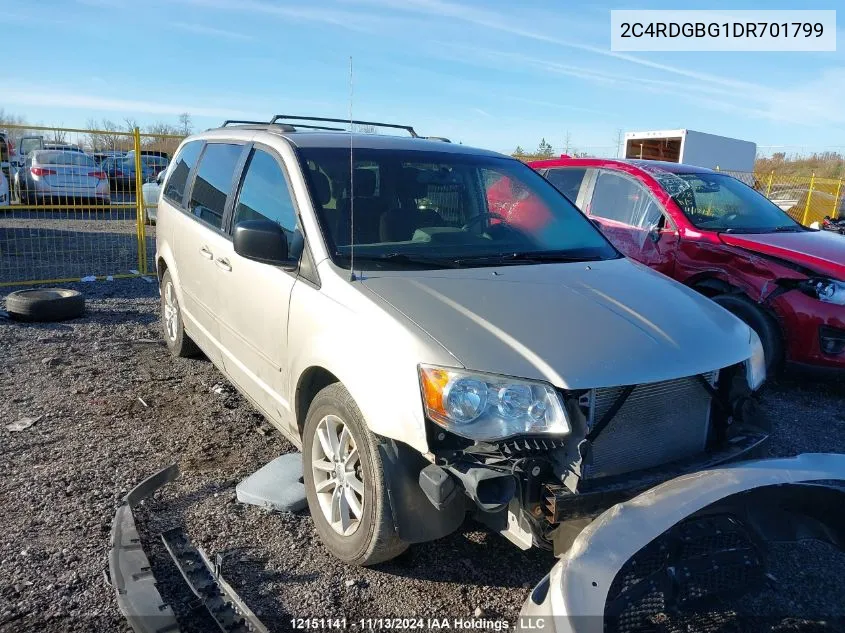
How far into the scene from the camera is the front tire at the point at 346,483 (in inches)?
103

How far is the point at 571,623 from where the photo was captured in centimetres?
179

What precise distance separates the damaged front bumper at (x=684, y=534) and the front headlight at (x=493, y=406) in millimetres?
381

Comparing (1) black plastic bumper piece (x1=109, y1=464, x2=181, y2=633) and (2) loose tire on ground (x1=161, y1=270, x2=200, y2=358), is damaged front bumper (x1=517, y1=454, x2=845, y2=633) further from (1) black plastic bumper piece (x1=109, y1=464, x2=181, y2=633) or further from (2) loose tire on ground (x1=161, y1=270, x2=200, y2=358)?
(2) loose tire on ground (x1=161, y1=270, x2=200, y2=358)

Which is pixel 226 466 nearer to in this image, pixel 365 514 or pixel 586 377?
pixel 365 514

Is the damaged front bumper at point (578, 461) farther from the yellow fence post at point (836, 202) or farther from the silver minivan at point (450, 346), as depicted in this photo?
the yellow fence post at point (836, 202)

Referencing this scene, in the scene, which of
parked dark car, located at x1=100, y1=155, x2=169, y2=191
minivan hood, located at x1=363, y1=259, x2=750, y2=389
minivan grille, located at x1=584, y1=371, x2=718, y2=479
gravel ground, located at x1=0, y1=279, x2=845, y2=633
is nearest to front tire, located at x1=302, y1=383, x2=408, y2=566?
gravel ground, located at x1=0, y1=279, x2=845, y2=633

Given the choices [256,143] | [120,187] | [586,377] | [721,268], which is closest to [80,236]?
[120,187]

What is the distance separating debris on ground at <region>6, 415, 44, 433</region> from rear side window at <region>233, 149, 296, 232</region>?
1.90 meters

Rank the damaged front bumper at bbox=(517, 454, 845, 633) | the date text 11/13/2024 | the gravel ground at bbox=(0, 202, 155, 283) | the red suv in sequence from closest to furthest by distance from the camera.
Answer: the damaged front bumper at bbox=(517, 454, 845, 633) → the date text 11/13/2024 → the red suv → the gravel ground at bbox=(0, 202, 155, 283)

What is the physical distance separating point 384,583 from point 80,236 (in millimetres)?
11518

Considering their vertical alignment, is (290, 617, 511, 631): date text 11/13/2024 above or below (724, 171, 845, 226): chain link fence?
below

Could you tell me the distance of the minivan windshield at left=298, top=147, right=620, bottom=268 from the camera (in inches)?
130

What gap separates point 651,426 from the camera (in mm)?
2600

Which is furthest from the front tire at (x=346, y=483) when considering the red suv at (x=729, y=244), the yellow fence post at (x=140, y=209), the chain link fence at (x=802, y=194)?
the chain link fence at (x=802, y=194)
